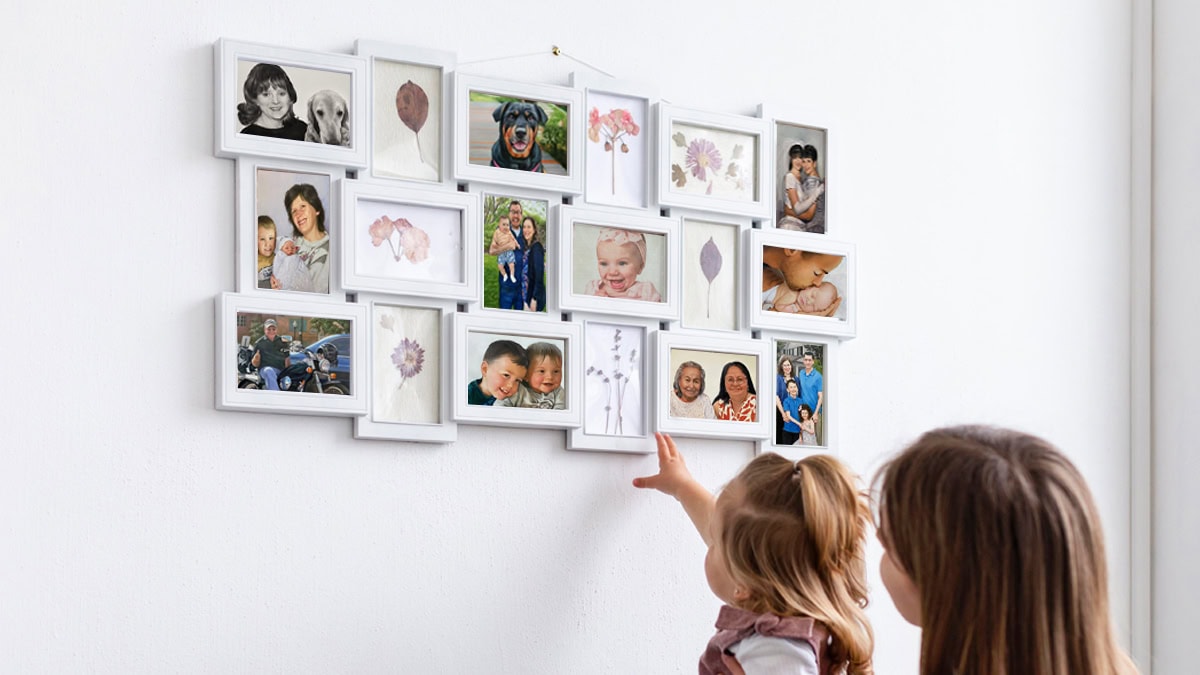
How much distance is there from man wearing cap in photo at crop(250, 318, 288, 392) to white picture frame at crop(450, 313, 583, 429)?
0.20 m

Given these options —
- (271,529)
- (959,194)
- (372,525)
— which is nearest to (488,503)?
(372,525)

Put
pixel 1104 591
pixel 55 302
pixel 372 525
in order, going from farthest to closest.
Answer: pixel 372 525
pixel 55 302
pixel 1104 591

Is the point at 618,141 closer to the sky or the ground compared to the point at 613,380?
closer to the sky

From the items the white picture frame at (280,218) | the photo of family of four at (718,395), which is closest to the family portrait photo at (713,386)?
the photo of family of four at (718,395)

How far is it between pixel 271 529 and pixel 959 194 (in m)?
1.11

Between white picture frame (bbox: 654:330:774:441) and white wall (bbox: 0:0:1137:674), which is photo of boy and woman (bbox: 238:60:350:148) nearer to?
white wall (bbox: 0:0:1137:674)

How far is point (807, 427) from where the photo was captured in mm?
1909

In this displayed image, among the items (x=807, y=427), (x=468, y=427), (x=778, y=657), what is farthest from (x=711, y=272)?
(x=778, y=657)

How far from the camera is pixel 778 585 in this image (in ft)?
5.09

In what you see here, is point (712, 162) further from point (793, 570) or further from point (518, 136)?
point (793, 570)

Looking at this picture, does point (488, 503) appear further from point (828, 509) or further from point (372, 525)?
point (828, 509)

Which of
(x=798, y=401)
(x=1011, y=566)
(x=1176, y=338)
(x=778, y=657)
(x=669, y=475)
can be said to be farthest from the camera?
(x=1176, y=338)

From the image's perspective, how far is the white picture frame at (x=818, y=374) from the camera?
6.20 feet

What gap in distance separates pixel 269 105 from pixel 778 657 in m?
0.82
